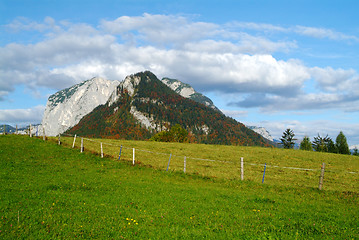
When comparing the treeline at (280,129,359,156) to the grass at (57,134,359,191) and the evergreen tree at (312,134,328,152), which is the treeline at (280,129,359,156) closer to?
the evergreen tree at (312,134,328,152)

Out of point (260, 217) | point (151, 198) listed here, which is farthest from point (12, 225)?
point (260, 217)

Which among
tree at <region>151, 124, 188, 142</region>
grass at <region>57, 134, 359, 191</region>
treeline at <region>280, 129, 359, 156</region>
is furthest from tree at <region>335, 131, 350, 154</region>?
tree at <region>151, 124, 188, 142</region>

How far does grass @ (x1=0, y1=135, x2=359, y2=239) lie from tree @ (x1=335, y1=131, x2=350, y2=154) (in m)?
109

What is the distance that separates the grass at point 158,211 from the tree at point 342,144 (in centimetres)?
10889

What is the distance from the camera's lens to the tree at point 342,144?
115m

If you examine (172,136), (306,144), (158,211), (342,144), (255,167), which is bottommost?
(255,167)

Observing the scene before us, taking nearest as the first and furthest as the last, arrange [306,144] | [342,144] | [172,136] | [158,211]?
[158,211]
[342,144]
[306,144]
[172,136]

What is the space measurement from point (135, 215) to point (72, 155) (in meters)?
27.8

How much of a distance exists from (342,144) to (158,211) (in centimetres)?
12604

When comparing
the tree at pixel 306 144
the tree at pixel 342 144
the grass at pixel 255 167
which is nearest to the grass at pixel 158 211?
the grass at pixel 255 167

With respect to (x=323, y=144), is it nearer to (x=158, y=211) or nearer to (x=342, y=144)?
(x=342, y=144)

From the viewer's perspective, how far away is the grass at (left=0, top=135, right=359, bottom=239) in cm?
1081

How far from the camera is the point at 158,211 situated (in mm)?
14047

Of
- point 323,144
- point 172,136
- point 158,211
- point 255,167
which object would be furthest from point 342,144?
point 158,211
